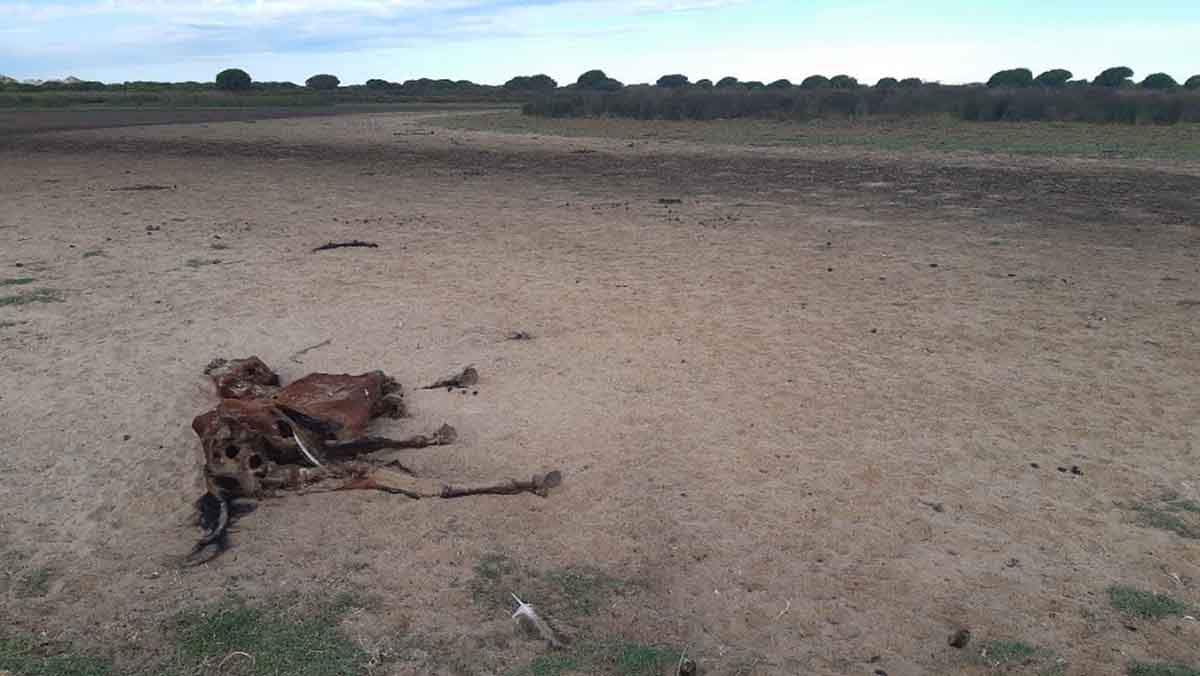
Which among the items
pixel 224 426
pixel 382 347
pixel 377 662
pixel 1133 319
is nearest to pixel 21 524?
pixel 224 426

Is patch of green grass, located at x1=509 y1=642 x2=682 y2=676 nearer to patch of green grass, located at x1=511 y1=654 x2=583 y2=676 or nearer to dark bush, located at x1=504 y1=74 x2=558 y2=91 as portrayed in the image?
patch of green grass, located at x1=511 y1=654 x2=583 y2=676

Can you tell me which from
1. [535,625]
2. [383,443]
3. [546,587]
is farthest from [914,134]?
[535,625]

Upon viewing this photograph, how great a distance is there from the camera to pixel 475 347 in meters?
7.24

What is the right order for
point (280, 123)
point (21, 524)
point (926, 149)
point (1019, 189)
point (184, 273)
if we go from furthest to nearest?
point (280, 123), point (926, 149), point (1019, 189), point (184, 273), point (21, 524)

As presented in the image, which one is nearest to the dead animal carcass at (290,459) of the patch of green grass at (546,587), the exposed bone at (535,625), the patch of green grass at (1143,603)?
the patch of green grass at (546,587)

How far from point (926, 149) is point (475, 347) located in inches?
733

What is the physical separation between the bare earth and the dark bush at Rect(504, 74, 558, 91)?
→ 89.4 meters

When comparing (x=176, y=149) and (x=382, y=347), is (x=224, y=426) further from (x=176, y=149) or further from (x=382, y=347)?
(x=176, y=149)

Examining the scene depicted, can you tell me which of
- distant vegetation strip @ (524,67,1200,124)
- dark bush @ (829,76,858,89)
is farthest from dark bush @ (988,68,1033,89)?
distant vegetation strip @ (524,67,1200,124)

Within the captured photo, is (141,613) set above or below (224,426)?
below

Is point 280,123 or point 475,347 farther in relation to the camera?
point 280,123

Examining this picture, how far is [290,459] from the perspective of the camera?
16.4 ft

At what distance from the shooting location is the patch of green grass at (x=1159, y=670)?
345cm

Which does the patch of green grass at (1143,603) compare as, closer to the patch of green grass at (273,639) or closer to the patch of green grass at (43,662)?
the patch of green grass at (273,639)
